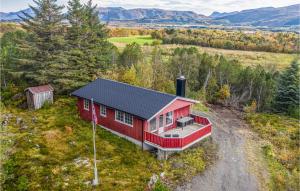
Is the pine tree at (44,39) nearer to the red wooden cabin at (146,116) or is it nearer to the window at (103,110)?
the red wooden cabin at (146,116)

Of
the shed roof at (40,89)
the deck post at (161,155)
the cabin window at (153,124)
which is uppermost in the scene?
the shed roof at (40,89)

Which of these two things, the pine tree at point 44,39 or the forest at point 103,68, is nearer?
the pine tree at point 44,39

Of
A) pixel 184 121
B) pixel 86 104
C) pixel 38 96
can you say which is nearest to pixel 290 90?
pixel 184 121

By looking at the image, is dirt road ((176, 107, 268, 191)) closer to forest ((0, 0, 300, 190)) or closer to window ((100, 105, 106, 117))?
forest ((0, 0, 300, 190))

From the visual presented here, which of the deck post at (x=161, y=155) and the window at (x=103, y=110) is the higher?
the window at (x=103, y=110)

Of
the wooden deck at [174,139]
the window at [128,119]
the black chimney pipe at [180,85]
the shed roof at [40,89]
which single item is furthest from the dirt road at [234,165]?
the shed roof at [40,89]

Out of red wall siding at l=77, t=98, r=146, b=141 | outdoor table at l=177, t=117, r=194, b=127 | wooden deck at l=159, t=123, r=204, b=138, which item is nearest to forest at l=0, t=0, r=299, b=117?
red wall siding at l=77, t=98, r=146, b=141

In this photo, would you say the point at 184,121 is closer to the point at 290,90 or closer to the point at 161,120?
the point at 161,120
